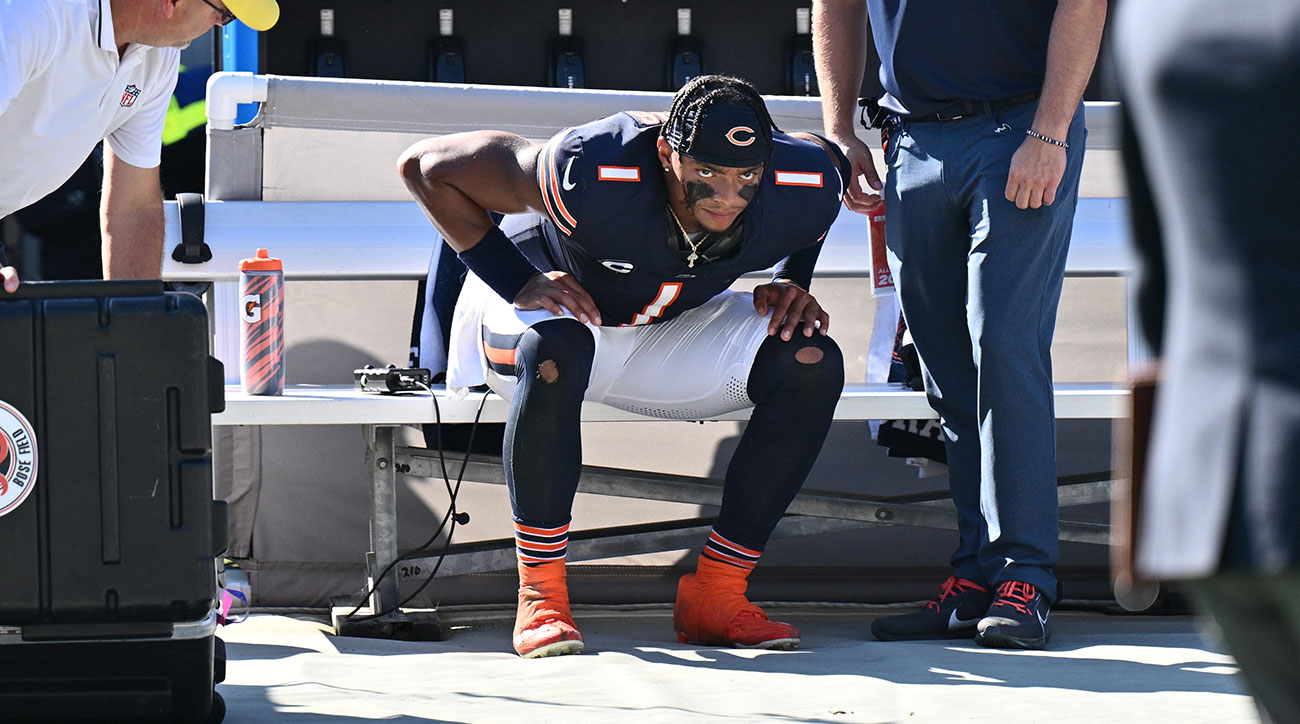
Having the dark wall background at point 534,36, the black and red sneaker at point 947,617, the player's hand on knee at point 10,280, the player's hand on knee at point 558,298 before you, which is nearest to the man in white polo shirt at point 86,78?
the player's hand on knee at point 10,280

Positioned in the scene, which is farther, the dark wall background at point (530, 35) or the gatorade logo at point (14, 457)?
the dark wall background at point (530, 35)

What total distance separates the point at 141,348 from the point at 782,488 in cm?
129

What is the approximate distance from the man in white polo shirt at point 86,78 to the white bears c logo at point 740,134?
0.80m

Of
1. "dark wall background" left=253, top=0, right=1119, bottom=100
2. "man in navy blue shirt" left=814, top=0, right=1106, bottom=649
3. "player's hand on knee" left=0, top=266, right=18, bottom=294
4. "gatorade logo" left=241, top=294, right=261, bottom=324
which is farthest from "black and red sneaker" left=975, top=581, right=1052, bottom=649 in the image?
"dark wall background" left=253, top=0, right=1119, bottom=100

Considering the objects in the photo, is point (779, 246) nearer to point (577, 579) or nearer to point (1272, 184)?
point (577, 579)

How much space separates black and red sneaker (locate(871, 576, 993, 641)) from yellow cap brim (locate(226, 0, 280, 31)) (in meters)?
1.56

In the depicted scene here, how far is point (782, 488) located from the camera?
2.76 meters

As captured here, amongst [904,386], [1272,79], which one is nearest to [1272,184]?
[1272,79]

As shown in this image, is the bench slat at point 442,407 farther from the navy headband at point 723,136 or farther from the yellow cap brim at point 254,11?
the yellow cap brim at point 254,11

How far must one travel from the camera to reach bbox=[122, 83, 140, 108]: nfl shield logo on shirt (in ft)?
7.91

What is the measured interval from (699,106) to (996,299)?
2.07 feet

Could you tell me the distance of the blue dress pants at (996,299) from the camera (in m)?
2.62

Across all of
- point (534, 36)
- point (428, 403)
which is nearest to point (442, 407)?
point (428, 403)

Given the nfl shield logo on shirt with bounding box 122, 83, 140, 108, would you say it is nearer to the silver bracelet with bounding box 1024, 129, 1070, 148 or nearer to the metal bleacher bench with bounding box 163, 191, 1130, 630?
the metal bleacher bench with bounding box 163, 191, 1130, 630
